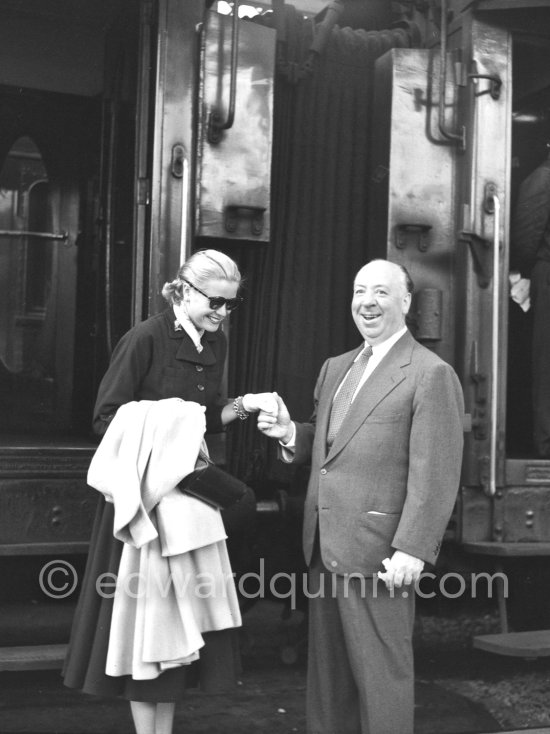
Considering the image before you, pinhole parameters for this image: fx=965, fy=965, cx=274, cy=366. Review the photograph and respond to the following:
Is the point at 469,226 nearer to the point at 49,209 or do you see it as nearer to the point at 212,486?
the point at 212,486

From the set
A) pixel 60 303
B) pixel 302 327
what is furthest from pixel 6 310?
pixel 302 327

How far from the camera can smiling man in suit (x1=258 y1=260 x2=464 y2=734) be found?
8.14 feet

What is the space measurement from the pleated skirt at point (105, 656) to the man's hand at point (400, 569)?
1.52 ft

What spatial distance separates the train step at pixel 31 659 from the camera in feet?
9.02

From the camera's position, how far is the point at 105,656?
97.7 inches

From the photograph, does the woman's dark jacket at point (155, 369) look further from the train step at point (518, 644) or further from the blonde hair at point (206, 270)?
the train step at point (518, 644)

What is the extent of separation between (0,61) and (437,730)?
3.50 meters

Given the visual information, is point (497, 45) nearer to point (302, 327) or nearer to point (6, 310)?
point (302, 327)

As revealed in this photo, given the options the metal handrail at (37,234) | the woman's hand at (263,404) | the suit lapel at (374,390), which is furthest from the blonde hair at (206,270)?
the metal handrail at (37,234)

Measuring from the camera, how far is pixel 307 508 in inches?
107

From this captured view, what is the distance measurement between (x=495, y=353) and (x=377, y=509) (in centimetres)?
107

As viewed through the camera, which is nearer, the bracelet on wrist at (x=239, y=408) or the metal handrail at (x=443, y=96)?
the bracelet on wrist at (x=239, y=408)

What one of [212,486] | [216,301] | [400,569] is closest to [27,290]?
[216,301]

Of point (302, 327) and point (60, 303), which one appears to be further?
point (60, 303)
